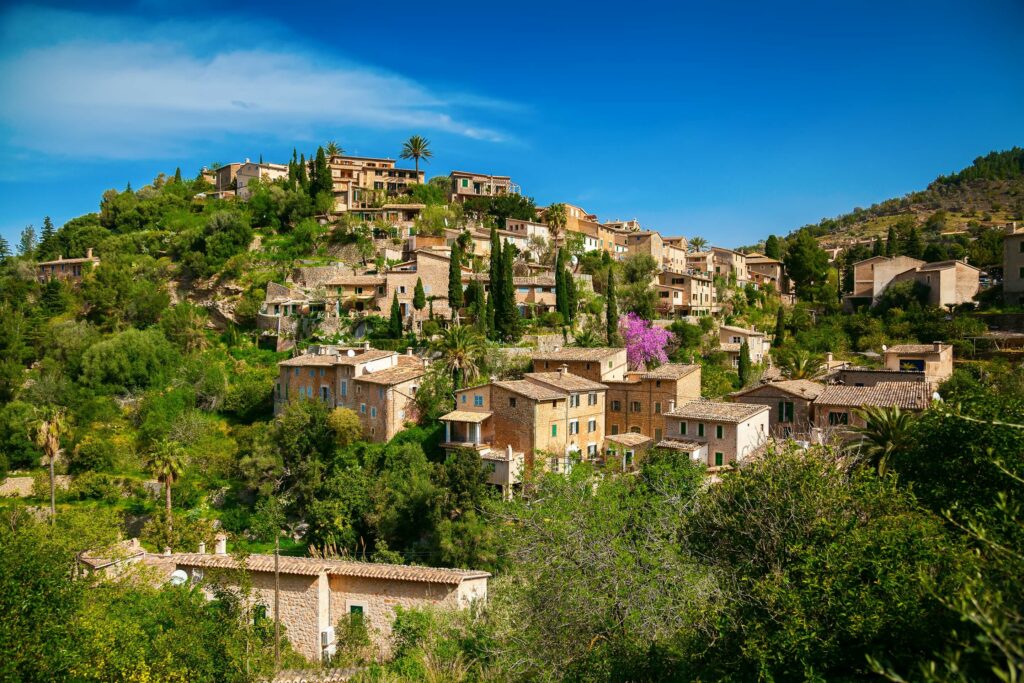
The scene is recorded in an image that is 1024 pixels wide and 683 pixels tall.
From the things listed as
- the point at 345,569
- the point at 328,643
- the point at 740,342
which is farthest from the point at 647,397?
the point at 328,643

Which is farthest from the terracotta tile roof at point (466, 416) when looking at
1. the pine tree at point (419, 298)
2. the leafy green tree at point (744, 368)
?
the leafy green tree at point (744, 368)

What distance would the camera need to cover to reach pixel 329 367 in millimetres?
42281

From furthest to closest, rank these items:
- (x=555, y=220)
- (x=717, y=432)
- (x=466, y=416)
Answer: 1. (x=555, y=220)
2. (x=466, y=416)
3. (x=717, y=432)

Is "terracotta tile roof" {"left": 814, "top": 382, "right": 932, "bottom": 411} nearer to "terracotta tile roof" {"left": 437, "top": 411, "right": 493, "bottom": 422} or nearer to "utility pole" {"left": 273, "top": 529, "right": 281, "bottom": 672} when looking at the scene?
"terracotta tile roof" {"left": 437, "top": 411, "right": 493, "bottom": 422}

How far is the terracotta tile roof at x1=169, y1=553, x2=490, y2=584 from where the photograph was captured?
69.4ft

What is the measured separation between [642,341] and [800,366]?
11.0 meters

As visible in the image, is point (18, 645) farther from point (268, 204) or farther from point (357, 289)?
point (268, 204)

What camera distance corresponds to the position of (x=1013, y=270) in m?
53.1

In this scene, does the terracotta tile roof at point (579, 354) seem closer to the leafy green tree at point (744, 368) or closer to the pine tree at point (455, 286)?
the pine tree at point (455, 286)

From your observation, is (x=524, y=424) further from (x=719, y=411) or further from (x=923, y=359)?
(x=923, y=359)

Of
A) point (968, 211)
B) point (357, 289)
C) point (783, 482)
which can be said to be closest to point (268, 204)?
point (357, 289)

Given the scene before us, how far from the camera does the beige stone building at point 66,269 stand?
220 ft

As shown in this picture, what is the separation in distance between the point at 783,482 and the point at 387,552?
1883 cm

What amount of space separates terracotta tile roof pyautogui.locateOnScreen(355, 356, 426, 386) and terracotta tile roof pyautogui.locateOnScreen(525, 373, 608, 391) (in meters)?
6.83
